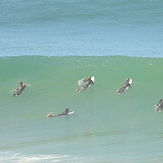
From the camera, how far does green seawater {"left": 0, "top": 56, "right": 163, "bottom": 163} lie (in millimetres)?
13898

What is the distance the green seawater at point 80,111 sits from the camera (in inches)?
547

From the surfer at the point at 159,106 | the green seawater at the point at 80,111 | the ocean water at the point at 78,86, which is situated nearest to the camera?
the green seawater at the point at 80,111

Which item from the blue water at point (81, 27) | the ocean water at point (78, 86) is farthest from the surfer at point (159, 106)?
the blue water at point (81, 27)

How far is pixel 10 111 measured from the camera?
63.7 ft

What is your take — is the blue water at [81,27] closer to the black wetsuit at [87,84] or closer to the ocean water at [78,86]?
the ocean water at [78,86]

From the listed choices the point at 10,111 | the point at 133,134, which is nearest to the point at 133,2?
the point at 10,111

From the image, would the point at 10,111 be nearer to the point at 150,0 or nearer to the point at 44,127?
the point at 44,127

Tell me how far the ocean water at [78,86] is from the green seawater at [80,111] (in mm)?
28

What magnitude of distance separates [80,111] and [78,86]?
2769 mm

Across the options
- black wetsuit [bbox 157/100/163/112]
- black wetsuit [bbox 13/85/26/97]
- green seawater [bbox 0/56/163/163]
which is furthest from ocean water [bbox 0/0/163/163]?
black wetsuit [bbox 157/100/163/112]

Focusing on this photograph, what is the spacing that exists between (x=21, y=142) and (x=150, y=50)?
15579 millimetres

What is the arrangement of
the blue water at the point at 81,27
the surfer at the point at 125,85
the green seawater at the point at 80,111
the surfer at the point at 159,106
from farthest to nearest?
1. the blue water at the point at 81,27
2. the surfer at the point at 125,85
3. the surfer at the point at 159,106
4. the green seawater at the point at 80,111

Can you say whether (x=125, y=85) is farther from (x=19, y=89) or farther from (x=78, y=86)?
(x=19, y=89)

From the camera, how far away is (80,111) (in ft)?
62.0
